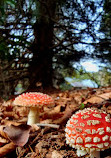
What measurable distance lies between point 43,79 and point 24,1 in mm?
2284

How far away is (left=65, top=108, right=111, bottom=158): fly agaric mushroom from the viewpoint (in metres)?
1.17

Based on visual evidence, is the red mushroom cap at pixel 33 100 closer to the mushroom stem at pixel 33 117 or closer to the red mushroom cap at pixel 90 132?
the mushroom stem at pixel 33 117

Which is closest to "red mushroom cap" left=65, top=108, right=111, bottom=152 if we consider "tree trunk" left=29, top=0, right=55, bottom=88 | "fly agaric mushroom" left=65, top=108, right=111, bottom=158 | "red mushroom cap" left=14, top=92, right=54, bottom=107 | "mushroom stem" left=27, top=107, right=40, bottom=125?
"fly agaric mushroom" left=65, top=108, right=111, bottom=158

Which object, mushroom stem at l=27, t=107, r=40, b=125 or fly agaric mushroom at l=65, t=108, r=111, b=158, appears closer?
fly agaric mushroom at l=65, t=108, r=111, b=158

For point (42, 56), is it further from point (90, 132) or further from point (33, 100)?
point (90, 132)

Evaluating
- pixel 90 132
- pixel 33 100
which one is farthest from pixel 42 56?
pixel 90 132

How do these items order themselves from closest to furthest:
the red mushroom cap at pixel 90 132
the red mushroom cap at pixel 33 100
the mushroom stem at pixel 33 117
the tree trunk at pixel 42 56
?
the red mushroom cap at pixel 90 132
the red mushroom cap at pixel 33 100
the mushroom stem at pixel 33 117
the tree trunk at pixel 42 56

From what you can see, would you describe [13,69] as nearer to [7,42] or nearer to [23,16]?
[7,42]

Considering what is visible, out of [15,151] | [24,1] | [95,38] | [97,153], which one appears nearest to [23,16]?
[24,1]

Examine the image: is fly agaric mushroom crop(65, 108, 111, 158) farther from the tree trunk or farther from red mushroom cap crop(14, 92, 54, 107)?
the tree trunk

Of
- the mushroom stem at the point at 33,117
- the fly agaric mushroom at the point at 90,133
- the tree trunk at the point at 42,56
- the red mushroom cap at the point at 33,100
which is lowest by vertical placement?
the mushroom stem at the point at 33,117

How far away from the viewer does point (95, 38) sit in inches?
163

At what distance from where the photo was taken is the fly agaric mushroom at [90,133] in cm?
117

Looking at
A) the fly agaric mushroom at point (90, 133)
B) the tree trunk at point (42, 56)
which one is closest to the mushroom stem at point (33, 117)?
the fly agaric mushroom at point (90, 133)
